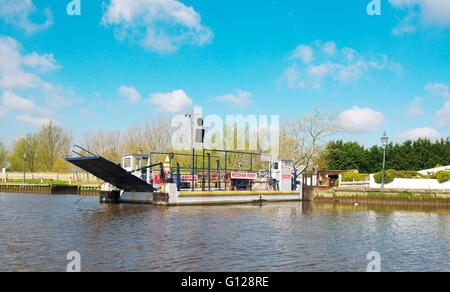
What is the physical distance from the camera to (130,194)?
28141 millimetres

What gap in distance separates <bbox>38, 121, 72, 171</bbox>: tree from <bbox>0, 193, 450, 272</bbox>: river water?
60174mm

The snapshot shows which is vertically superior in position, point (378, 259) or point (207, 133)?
point (207, 133)

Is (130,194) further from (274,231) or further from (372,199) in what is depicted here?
(372,199)

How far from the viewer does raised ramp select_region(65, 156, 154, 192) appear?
75.7ft

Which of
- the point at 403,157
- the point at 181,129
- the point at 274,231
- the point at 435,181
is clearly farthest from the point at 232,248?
the point at 403,157

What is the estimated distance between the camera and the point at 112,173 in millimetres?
25016

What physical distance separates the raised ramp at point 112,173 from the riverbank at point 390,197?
58.7ft

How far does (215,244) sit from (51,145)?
71.4 m

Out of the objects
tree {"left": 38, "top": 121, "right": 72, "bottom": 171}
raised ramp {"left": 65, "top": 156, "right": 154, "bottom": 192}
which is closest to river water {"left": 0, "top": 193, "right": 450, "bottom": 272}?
raised ramp {"left": 65, "top": 156, "right": 154, "bottom": 192}

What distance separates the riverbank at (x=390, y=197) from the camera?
31109mm

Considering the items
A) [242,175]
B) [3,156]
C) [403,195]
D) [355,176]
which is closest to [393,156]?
[355,176]

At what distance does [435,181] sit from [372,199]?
17.9 feet

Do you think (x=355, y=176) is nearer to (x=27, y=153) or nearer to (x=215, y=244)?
(x=215, y=244)

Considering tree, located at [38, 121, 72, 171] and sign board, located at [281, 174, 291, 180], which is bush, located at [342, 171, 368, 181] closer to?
sign board, located at [281, 174, 291, 180]
